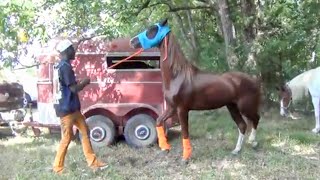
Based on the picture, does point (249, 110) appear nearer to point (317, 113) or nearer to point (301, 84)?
point (317, 113)

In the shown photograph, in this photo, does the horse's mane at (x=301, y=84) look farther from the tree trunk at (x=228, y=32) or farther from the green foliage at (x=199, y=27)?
the tree trunk at (x=228, y=32)

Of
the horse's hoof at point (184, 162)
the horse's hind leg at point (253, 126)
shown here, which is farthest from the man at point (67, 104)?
the horse's hind leg at point (253, 126)

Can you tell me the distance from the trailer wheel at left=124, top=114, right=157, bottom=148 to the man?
2.17 m

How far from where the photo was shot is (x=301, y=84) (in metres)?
11.0

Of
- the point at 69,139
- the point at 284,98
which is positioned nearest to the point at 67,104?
the point at 69,139

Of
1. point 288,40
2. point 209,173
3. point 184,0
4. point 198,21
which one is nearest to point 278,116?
point 288,40

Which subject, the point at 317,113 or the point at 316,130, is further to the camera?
the point at 317,113

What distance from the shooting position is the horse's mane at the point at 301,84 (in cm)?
1074

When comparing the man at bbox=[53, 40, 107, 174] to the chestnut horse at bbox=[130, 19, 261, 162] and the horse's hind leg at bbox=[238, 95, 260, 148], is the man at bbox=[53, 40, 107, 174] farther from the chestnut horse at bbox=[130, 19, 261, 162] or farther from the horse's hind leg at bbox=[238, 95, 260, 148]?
the horse's hind leg at bbox=[238, 95, 260, 148]

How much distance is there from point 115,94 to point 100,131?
30.3 inches

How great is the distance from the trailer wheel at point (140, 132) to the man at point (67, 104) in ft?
7.10

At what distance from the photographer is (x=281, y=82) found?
12500 millimetres

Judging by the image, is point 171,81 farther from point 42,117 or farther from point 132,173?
point 42,117

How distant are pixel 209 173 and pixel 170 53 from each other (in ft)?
6.54
